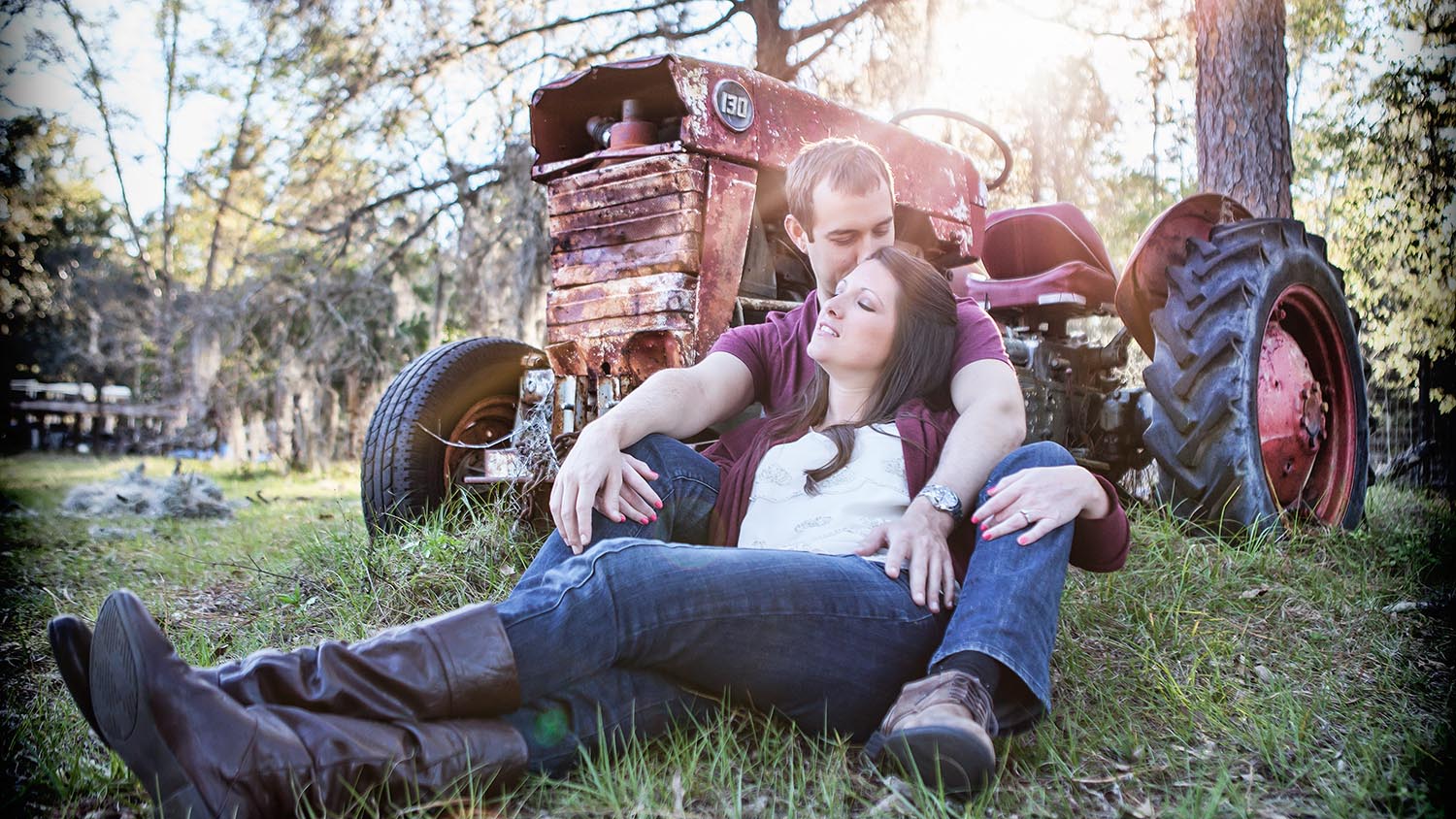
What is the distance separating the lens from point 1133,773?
1677mm

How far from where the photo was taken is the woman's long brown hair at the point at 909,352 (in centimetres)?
→ 204

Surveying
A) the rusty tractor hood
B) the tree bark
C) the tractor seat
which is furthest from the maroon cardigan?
the tree bark

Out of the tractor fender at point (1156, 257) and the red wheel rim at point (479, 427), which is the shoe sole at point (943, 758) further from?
the tractor fender at point (1156, 257)

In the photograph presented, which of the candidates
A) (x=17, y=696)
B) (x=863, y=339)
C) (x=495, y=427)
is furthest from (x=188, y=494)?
(x=863, y=339)

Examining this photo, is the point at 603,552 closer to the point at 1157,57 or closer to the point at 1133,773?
the point at 1133,773

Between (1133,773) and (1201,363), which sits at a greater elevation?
(1201,363)

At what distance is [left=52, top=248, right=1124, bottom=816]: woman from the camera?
4.25 ft

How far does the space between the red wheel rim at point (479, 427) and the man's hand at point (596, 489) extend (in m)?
1.50

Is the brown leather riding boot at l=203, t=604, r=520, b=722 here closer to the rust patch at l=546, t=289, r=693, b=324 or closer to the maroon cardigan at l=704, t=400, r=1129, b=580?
the maroon cardigan at l=704, t=400, r=1129, b=580

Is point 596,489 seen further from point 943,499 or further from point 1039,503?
point 1039,503

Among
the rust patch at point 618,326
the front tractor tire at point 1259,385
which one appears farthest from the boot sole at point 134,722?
the front tractor tire at point 1259,385

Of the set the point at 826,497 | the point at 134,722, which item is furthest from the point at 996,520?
the point at 134,722

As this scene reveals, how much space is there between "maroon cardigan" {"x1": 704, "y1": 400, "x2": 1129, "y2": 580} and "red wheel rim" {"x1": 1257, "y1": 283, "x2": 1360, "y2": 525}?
1793 millimetres

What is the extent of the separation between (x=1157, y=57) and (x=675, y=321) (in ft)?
19.9
